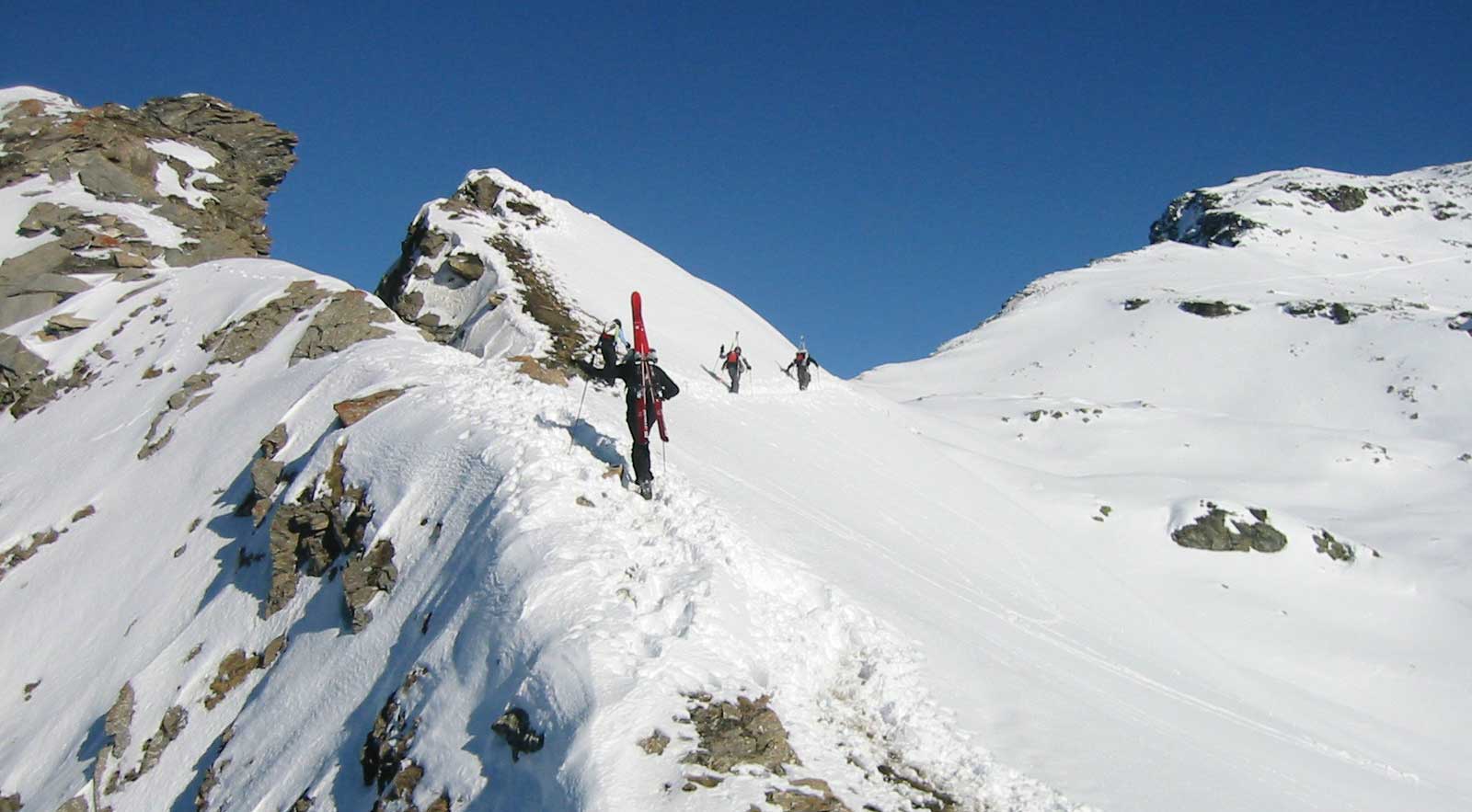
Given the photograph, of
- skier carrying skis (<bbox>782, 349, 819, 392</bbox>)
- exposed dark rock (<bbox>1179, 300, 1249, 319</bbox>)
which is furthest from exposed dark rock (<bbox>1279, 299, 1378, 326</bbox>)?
skier carrying skis (<bbox>782, 349, 819, 392</bbox>)

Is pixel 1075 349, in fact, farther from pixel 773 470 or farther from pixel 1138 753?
pixel 1138 753

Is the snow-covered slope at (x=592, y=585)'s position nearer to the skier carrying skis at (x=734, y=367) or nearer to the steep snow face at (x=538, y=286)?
the steep snow face at (x=538, y=286)

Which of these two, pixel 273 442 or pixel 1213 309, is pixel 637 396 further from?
pixel 1213 309

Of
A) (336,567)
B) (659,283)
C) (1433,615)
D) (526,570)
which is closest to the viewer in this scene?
(526,570)

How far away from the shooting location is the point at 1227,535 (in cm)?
2812

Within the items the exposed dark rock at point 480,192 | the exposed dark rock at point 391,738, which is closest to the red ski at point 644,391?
the exposed dark rock at point 391,738

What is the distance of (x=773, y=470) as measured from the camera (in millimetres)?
18766

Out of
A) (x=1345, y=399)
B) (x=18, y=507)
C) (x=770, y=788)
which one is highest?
(x=1345, y=399)

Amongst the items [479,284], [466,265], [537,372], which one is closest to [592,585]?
[537,372]

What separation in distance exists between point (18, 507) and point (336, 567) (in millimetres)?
12915

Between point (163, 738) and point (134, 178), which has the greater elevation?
point (134, 178)

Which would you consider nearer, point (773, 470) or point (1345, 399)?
point (773, 470)

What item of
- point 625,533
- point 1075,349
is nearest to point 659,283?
point 625,533

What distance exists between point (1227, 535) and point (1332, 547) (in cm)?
405
